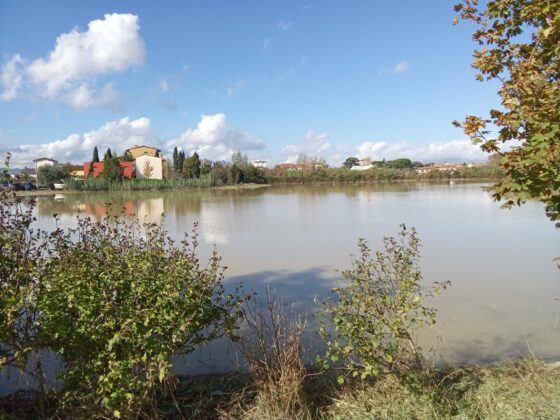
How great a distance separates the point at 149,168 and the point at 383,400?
59.7 metres

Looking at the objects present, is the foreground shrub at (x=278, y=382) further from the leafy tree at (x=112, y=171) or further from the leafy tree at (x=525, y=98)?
the leafy tree at (x=112, y=171)

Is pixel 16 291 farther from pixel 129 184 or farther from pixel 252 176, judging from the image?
pixel 252 176

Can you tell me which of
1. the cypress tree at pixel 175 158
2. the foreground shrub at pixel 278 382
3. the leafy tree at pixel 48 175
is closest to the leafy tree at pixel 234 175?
the cypress tree at pixel 175 158

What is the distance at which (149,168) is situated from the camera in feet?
193

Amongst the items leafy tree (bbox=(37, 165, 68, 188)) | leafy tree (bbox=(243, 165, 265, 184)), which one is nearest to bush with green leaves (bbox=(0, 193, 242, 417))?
leafy tree (bbox=(37, 165, 68, 188))

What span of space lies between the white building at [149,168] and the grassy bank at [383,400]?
58340 mm

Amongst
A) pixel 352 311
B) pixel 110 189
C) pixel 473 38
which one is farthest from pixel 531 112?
pixel 110 189

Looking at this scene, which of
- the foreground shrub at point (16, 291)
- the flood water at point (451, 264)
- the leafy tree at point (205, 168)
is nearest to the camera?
the foreground shrub at point (16, 291)

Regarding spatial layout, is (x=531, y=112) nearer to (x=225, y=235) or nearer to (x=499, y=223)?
(x=225, y=235)

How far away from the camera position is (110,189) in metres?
46.4

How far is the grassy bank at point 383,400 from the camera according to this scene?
101 inches

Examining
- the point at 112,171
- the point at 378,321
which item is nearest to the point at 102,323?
the point at 378,321

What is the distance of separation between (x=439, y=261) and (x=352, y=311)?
19.5 ft

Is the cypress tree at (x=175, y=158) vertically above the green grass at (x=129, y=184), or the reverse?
the cypress tree at (x=175, y=158)
